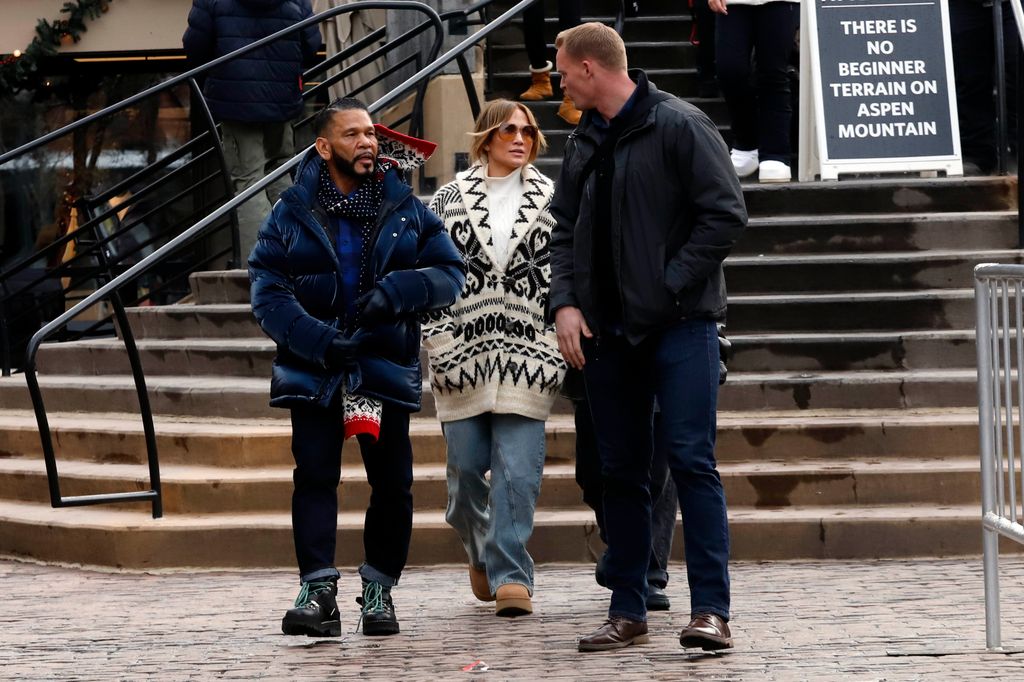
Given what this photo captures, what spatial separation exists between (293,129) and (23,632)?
544 centimetres

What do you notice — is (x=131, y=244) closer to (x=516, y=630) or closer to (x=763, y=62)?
(x=763, y=62)

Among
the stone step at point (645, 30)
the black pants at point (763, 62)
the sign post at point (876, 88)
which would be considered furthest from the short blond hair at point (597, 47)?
the stone step at point (645, 30)

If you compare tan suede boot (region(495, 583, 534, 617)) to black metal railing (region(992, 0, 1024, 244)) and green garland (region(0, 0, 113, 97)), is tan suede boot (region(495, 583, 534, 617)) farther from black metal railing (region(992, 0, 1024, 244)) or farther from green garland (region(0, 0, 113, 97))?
green garland (region(0, 0, 113, 97))

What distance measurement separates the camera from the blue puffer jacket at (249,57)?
436 inches

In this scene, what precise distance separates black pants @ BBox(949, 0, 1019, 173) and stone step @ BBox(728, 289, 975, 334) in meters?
1.98

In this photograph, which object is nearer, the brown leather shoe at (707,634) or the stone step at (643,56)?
the brown leather shoe at (707,634)

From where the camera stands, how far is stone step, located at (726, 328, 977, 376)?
880cm

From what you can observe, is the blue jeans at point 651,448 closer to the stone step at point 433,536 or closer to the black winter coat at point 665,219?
the black winter coat at point 665,219

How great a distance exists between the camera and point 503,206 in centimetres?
687

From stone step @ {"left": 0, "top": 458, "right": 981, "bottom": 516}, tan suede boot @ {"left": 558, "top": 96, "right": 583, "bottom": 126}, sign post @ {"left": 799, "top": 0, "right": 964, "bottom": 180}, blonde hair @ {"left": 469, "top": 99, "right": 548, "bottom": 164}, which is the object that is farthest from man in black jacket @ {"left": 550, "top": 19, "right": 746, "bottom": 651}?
tan suede boot @ {"left": 558, "top": 96, "right": 583, "bottom": 126}

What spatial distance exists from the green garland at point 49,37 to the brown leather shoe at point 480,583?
9571 millimetres

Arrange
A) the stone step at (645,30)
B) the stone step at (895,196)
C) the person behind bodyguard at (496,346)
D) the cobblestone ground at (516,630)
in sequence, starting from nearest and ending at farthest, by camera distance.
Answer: the cobblestone ground at (516,630), the person behind bodyguard at (496,346), the stone step at (895,196), the stone step at (645,30)

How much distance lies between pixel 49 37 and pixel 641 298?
10530mm

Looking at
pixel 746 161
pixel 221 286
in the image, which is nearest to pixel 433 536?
pixel 221 286
